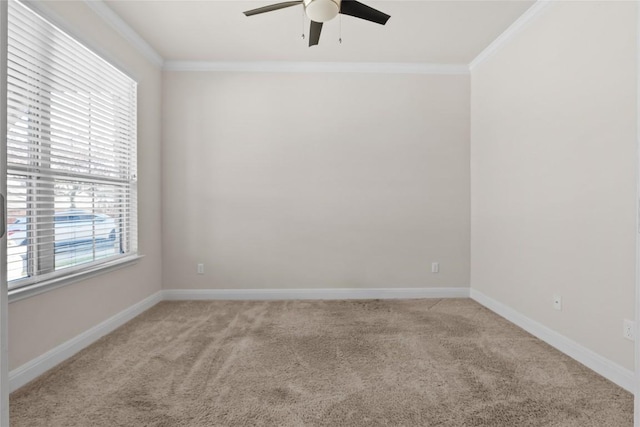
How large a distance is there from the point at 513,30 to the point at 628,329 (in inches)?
103

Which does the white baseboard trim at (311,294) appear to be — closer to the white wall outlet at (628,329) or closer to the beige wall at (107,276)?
A: the beige wall at (107,276)

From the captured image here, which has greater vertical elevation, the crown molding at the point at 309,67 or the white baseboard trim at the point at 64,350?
the crown molding at the point at 309,67

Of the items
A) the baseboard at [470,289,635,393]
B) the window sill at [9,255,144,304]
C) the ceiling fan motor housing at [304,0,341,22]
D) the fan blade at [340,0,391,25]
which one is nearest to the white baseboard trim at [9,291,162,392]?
the window sill at [9,255,144,304]

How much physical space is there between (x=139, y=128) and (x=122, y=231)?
3.51 ft

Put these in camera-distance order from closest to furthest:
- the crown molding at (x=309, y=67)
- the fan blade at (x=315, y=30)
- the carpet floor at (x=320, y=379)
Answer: the carpet floor at (x=320, y=379) < the fan blade at (x=315, y=30) < the crown molding at (x=309, y=67)

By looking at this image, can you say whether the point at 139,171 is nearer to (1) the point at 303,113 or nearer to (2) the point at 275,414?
(1) the point at 303,113

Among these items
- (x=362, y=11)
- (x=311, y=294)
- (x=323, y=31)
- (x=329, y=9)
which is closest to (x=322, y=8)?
(x=329, y=9)

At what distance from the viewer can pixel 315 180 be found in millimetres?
3713

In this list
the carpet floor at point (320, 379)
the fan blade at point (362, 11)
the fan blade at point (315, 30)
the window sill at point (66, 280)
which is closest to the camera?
the carpet floor at point (320, 379)

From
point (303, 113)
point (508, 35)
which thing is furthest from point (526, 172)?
point (303, 113)

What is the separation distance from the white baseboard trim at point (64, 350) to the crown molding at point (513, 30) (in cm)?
447

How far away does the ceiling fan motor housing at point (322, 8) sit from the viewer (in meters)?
1.89

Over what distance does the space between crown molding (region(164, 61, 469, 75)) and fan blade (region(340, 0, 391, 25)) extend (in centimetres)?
159

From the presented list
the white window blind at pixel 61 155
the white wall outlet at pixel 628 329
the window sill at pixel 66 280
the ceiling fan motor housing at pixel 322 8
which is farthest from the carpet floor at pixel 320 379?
the ceiling fan motor housing at pixel 322 8
